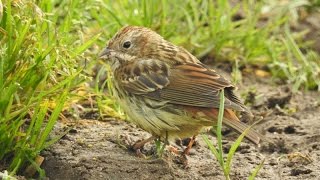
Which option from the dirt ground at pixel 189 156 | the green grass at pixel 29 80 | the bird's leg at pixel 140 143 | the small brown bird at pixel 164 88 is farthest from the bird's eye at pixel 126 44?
the bird's leg at pixel 140 143

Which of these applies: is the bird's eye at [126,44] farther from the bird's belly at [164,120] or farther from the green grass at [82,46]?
the bird's belly at [164,120]

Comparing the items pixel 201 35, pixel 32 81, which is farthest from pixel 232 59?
pixel 32 81

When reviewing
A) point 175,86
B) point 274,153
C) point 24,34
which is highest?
point 24,34

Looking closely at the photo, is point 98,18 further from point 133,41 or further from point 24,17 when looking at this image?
point 24,17

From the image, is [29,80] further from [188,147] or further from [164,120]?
[188,147]

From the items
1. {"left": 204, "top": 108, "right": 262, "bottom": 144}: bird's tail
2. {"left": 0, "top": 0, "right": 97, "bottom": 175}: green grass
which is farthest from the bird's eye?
{"left": 204, "top": 108, "right": 262, "bottom": 144}: bird's tail

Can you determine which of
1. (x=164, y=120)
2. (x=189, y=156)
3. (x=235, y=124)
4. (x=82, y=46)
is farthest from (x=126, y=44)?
(x=235, y=124)
